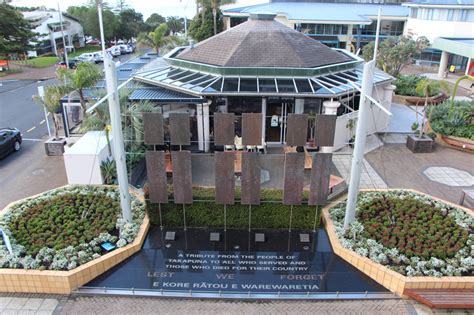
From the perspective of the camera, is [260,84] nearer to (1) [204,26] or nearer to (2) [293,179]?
(2) [293,179]

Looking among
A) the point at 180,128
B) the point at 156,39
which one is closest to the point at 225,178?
the point at 180,128

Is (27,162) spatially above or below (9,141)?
below

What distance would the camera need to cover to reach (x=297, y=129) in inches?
458

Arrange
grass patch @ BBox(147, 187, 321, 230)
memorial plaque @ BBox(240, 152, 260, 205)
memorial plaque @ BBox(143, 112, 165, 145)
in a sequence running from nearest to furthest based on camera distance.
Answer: memorial plaque @ BBox(143, 112, 165, 145), memorial plaque @ BBox(240, 152, 260, 205), grass patch @ BBox(147, 187, 321, 230)

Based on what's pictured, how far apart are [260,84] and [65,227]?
10.9m

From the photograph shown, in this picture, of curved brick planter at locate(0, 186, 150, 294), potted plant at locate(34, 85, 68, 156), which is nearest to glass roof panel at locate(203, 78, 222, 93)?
potted plant at locate(34, 85, 68, 156)

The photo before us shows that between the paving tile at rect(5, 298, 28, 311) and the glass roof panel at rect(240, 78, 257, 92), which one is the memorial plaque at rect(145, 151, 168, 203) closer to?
the paving tile at rect(5, 298, 28, 311)

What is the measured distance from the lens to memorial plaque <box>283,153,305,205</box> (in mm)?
→ 11789

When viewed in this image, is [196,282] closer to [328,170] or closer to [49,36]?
[328,170]

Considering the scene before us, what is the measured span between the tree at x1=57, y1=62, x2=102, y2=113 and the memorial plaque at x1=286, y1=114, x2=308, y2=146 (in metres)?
10.8

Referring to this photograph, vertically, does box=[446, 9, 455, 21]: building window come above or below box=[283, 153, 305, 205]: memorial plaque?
above

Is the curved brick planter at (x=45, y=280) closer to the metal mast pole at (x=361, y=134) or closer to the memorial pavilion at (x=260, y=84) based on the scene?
the memorial pavilion at (x=260, y=84)

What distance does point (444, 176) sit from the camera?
57.5ft

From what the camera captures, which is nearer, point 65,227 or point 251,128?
point 251,128
